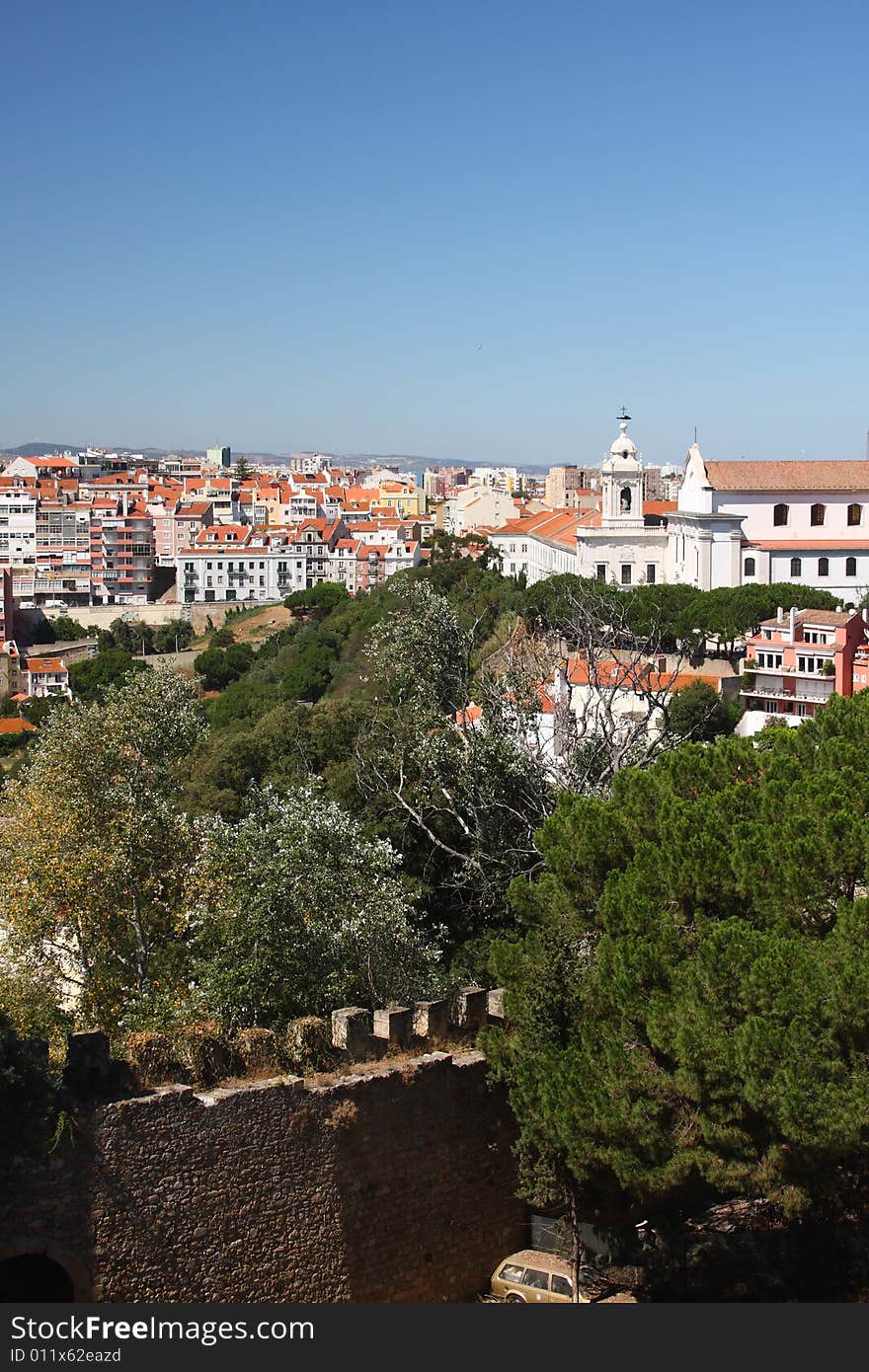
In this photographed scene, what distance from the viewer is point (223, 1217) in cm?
909

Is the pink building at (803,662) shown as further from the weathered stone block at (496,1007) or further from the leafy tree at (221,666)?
the leafy tree at (221,666)

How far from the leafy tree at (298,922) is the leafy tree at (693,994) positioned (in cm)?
168

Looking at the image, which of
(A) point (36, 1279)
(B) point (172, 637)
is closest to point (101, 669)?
(B) point (172, 637)

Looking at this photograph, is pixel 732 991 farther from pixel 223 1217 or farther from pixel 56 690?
pixel 56 690

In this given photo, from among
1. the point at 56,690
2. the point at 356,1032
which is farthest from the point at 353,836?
the point at 56,690

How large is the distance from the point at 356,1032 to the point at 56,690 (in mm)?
68199

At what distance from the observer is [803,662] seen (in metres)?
35.9

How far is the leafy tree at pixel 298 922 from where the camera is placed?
38.8 feet

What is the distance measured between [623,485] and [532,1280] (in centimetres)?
4559

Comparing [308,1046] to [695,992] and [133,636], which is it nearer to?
[695,992]

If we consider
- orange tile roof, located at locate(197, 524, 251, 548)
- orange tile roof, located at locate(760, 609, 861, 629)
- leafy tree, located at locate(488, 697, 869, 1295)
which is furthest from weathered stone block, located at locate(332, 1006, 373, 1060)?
orange tile roof, located at locate(197, 524, 251, 548)

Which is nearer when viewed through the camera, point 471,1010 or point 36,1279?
point 36,1279

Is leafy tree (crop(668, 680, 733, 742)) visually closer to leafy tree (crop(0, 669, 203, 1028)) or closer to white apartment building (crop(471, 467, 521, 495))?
leafy tree (crop(0, 669, 203, 1028))

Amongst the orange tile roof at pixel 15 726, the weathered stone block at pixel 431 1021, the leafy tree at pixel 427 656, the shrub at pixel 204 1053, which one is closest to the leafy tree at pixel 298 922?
the weathered stone block at pixel 431 1021
